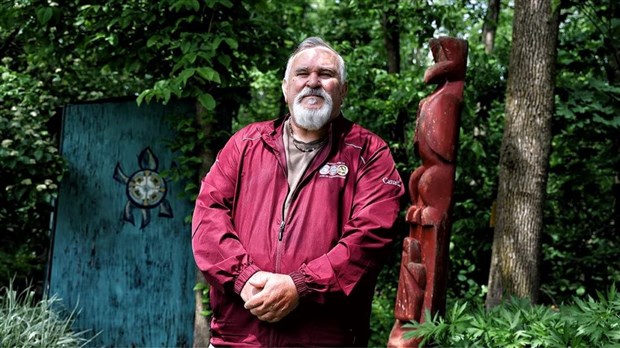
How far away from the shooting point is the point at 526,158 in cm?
412

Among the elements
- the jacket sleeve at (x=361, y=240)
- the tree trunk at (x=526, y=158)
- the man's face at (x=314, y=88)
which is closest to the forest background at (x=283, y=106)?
the tree trunk at (x=526, y=158)

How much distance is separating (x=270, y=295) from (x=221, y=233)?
0.32m

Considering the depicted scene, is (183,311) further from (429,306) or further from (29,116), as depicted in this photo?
(429,306)

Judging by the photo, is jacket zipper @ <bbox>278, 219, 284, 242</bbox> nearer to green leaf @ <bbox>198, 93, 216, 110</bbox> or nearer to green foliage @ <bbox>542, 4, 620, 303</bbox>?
green leaf @ <bbox>198, 93, 216, 110</bbox>

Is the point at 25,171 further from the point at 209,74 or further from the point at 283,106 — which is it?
the point at 283,106

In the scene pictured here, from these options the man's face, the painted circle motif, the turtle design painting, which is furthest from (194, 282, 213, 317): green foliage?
the man's face

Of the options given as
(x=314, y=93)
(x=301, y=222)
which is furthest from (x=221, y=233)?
(x=314, y=93)

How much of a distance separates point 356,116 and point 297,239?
3263 millimetres

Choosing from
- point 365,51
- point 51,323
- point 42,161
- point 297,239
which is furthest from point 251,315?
point 365,51

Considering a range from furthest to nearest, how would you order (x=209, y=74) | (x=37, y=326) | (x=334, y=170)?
1. (x=37, y=326)
2. (x=209, y=74)
3. (x=334, y=170)

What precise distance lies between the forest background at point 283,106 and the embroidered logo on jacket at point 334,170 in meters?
1.55

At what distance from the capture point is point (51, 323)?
14.6 ft

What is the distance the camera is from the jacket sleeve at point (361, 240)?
2.48 m

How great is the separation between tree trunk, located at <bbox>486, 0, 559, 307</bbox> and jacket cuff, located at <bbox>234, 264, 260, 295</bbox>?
214 cm
